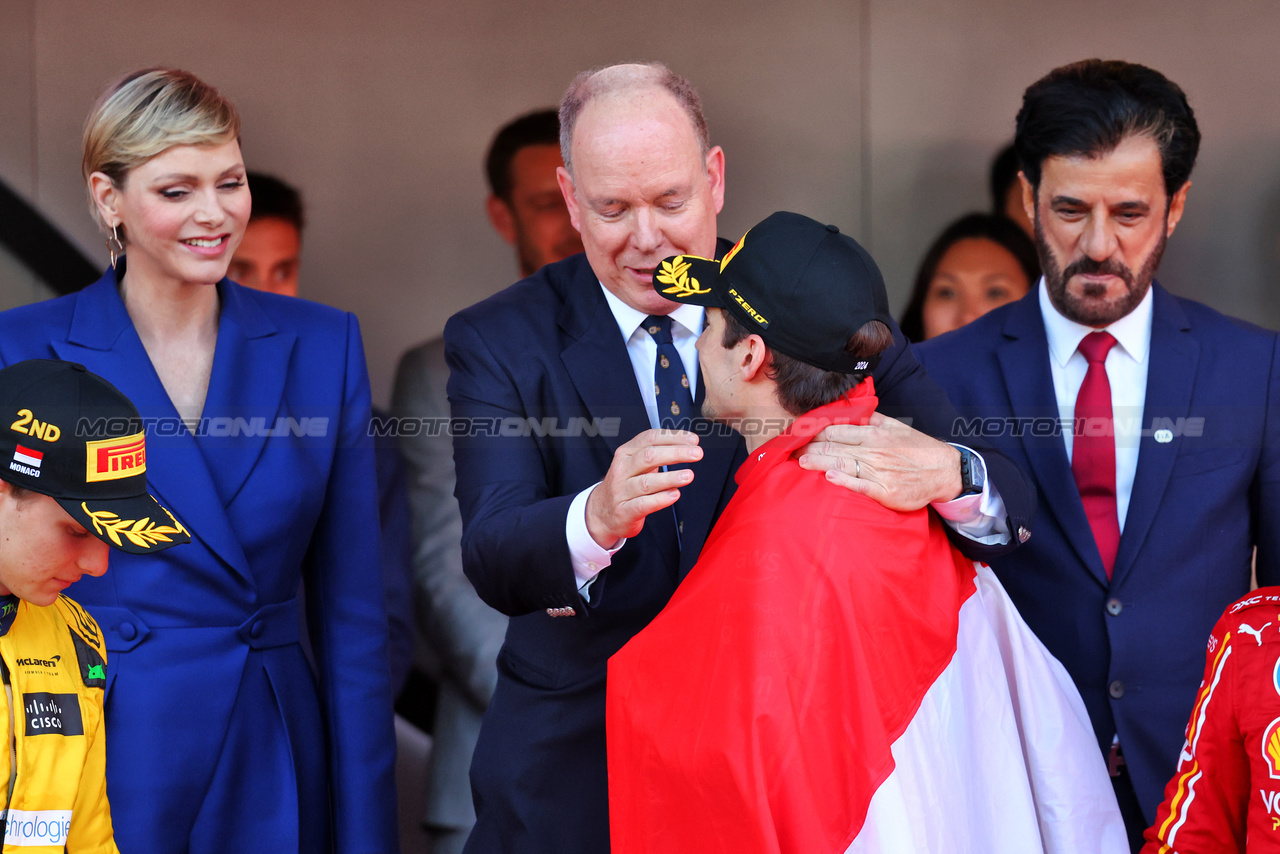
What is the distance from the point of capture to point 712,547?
6.52 ft

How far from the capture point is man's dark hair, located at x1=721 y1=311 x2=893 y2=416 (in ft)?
6.64

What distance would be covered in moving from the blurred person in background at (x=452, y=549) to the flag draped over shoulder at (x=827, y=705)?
6.01 feet

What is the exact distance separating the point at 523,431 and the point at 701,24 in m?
1.85

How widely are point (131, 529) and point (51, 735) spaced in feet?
0.97

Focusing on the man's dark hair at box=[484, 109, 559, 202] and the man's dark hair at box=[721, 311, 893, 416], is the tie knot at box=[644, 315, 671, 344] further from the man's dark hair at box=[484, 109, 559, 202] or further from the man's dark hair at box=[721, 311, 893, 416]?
the man's dark hair at box=[484, 109, 559, 202]

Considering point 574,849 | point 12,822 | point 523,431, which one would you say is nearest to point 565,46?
point 523,431

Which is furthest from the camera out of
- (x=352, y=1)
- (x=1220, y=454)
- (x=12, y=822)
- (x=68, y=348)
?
(x=352, y=1)

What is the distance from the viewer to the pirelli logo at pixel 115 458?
1.79 meters

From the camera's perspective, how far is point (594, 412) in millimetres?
2320

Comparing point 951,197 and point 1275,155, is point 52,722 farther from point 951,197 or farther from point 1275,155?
point 1275,155

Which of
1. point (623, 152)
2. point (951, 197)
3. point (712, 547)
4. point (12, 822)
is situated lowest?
point (12, 822)

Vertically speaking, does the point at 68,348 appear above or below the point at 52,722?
above

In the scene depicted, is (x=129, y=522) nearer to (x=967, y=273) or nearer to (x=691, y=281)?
(x=691, y=281)

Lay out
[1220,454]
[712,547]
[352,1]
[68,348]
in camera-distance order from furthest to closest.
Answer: [352,1], [1220,454], [68,348], [712,547]
